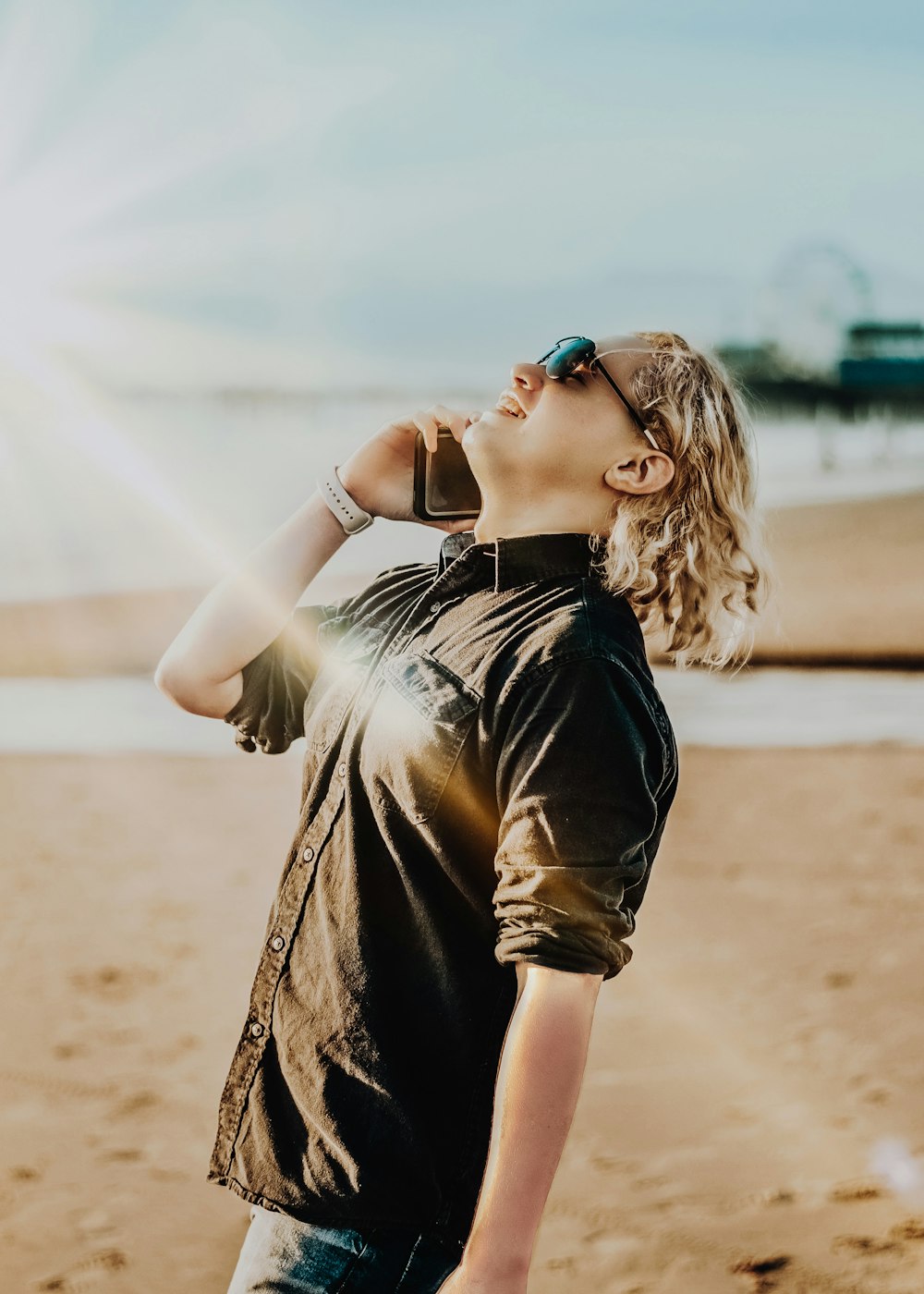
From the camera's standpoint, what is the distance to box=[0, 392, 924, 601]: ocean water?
21.5 meters

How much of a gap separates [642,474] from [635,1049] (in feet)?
10.7

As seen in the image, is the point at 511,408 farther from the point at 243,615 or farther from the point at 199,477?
the point at 199,477

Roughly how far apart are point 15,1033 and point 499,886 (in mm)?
→ 3856

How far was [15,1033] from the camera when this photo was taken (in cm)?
486

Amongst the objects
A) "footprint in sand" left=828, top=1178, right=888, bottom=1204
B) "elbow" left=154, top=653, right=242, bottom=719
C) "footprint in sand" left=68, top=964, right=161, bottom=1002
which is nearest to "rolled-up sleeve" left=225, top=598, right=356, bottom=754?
"elbow" left=154, top=653, right=242, bottom=719

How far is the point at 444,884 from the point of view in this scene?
167 centimetres

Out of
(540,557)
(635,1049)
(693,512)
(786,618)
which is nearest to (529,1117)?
(540,557)

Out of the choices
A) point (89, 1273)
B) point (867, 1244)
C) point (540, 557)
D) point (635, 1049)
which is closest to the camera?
point (540, 557)

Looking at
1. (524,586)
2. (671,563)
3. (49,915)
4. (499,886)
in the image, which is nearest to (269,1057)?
(499,886)

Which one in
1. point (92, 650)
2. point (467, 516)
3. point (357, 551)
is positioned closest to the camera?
point (467, 516)

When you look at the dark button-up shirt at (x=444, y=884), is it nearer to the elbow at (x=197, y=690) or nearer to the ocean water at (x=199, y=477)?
the elbow at (x=197, y=690)

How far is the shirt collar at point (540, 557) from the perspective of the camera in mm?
1793

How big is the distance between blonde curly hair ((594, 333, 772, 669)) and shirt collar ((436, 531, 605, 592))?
3 cm

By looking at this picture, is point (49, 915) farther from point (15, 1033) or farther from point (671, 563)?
point (671, 563)
